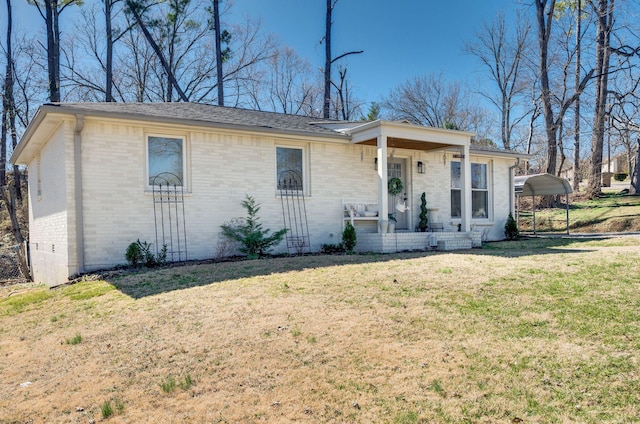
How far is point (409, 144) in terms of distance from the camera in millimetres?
12750

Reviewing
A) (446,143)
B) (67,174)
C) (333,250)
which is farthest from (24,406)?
(446,143)

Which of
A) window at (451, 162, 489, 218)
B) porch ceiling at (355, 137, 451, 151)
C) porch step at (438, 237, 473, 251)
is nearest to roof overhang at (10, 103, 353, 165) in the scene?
porch ceiling at (355, 137, 451, 151)

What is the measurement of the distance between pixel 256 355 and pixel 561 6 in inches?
998

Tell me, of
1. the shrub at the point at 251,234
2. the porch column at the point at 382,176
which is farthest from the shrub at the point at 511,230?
the shrub at the point at 251,234

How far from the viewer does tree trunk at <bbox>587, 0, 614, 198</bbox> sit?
1945 centimetres

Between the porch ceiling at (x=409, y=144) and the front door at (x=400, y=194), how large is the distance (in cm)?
53

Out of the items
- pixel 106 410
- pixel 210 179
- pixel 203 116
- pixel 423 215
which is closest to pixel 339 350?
pixel 106 410

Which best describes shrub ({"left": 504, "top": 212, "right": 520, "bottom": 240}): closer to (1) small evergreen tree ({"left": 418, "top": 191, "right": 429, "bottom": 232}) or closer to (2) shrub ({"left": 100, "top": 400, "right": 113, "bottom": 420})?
(1) small evergreen tree ({"left": 418, "top": 191, "right": 429, "bottom": 232})

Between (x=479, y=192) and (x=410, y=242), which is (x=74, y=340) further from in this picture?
(x=479, y=192)

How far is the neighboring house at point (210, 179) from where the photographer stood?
8922 mm

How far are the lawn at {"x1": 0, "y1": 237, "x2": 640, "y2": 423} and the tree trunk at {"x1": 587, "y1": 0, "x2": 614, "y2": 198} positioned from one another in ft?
53.5

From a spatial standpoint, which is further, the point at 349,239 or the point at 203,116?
the point at 349,239

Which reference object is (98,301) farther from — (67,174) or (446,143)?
(446,143)

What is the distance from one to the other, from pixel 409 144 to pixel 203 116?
18.4 ft
